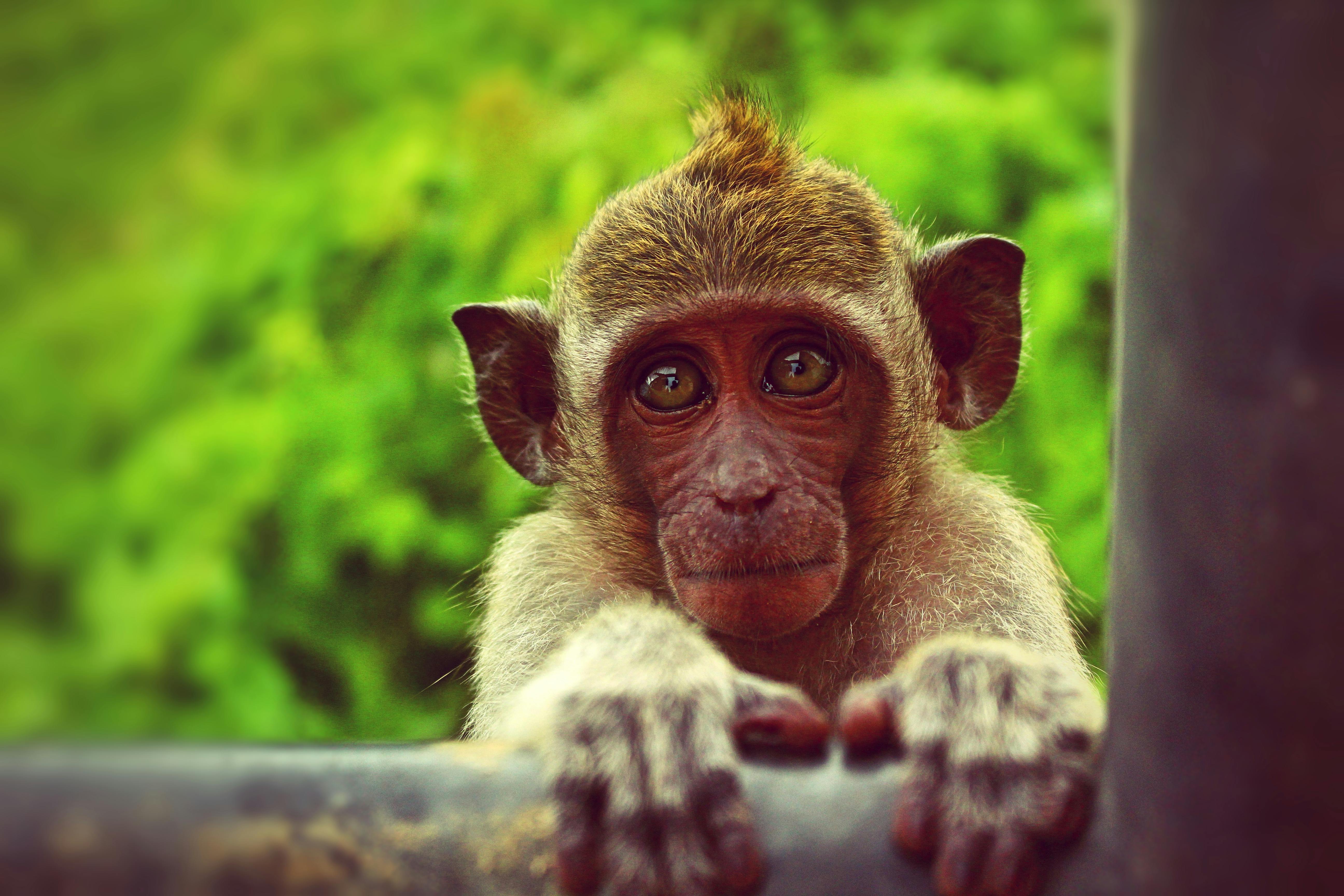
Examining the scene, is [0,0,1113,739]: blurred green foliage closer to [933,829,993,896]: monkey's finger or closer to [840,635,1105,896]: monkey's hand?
[840,635,1105,896]: monkey's hand

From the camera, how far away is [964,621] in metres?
2.70

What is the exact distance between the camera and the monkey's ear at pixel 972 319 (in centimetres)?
308

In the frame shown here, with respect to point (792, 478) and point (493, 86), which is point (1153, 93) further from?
point (493, 86)

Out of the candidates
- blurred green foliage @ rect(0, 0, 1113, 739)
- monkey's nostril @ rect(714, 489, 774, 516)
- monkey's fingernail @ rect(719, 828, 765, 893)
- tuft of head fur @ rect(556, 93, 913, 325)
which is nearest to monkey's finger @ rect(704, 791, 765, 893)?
monkey's fingernail @ rect(719, 828, 765, 893)

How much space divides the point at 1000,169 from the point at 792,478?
253cm

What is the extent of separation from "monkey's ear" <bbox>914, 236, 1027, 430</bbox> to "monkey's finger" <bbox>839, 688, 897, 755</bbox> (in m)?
1.85

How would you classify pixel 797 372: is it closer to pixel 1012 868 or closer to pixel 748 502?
pixel 748 502

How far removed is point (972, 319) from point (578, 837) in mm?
2253

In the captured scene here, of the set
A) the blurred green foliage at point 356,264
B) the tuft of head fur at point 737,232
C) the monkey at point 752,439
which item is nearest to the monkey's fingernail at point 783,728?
the monkey at point 752,439

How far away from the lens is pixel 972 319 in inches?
125

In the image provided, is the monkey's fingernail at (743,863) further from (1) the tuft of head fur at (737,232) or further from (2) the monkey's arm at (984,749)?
(1) the tuft of head fur at (737,232)

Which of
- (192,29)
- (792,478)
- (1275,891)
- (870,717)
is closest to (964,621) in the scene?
(792,478)

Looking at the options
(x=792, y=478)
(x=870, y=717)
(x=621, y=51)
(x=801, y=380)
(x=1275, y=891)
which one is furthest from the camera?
(x=621, y=51)

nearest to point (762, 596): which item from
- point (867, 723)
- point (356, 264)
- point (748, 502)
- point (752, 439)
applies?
point (748, 502)
